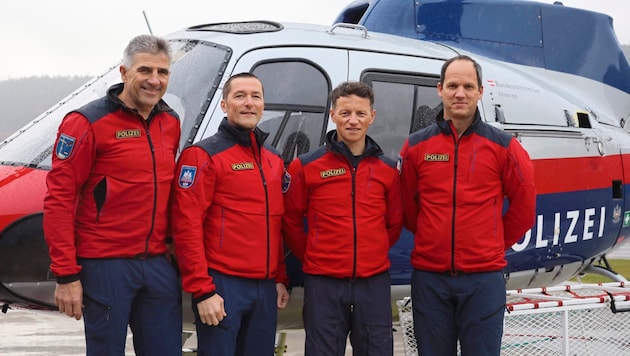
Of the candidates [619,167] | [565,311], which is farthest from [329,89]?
[619,167]

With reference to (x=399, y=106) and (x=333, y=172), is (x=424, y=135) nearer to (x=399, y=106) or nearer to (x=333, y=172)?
(x=333, y=172)

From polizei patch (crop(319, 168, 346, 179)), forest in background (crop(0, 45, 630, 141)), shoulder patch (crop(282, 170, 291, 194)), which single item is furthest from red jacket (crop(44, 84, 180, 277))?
forest in background (crop(0, 45, 630, 141))

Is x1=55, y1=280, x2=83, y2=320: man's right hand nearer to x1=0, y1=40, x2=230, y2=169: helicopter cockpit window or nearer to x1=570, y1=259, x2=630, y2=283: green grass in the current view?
x1=0, y1=40, x2=230, y2=169: helicopter cockpit window

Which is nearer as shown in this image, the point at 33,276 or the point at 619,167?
the point at 33,276

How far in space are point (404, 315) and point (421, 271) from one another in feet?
1.57

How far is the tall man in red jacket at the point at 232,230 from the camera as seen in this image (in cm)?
306

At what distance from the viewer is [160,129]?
3150 millimetres

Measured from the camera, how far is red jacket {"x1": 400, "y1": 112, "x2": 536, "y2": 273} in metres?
3.30

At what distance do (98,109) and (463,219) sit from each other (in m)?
1.67

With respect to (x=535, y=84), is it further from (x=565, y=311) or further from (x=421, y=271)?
(x=421, y=271)

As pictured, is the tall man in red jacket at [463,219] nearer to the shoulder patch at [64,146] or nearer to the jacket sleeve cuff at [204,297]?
the jacket sleeve cuff at [204,297]

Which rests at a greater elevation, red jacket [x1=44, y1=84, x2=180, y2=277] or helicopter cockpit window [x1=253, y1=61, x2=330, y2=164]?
helicopter cockpit window [x1=253, y1=61, x2=330, y2=164]

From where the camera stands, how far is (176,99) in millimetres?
3854

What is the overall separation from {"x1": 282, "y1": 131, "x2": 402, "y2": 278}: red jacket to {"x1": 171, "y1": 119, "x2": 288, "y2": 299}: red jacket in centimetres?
17
